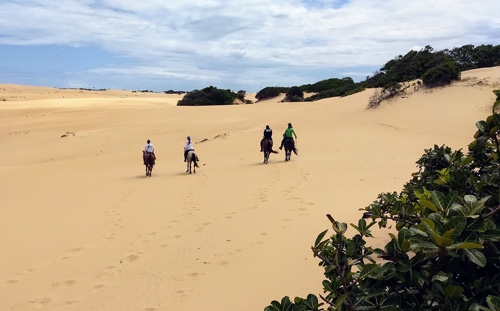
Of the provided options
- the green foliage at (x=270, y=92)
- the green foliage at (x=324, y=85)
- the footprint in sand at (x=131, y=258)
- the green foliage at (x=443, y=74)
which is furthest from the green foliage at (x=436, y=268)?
the green foliage at (x=270, y=92)

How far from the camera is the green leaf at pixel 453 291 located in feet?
5.88

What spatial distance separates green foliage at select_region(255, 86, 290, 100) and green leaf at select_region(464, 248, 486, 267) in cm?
4961

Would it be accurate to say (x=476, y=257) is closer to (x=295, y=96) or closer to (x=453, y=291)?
(x=453, y=291)

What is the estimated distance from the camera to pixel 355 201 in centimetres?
885

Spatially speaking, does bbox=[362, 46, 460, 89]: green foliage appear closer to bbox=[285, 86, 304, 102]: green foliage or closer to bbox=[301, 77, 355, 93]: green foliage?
bbox=[285, 86, 304, 102]: green foliage

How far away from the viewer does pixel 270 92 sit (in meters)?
51.4

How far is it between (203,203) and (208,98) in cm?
3553

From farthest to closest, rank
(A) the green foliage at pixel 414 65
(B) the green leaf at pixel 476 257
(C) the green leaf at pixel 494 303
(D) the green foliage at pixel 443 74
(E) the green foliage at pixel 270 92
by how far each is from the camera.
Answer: (E) the green foliage at pixel 270 92
(A) the green foliage at pixel 414 65
(D) the green foliage at pixel 443 74
(B) the green leaf at pixel 476 257
(C) the green leaf at pixel 494 303

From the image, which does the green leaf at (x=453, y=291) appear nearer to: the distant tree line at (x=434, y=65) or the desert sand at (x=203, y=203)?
the desert sand at (x=203, y=203)

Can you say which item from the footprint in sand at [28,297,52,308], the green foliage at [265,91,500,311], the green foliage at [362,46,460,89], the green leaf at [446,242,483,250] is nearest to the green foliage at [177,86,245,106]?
the green foliage at [362,46,460,89]

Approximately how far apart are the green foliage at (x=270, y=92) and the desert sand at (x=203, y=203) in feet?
78.3

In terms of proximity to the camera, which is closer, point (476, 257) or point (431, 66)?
point (476, 257)

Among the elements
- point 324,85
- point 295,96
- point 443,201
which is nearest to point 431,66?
point 295,96

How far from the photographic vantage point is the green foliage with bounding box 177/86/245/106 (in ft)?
144
